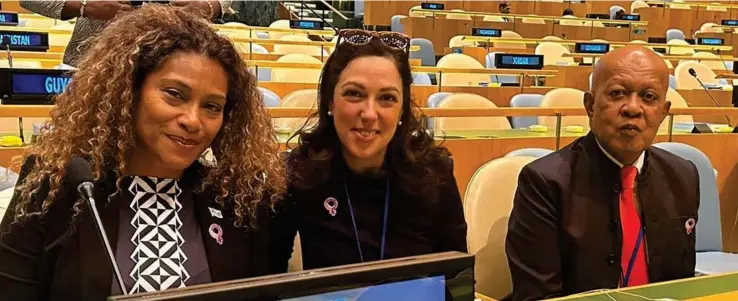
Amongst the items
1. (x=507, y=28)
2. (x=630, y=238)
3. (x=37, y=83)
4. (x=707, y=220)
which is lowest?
(x=707, y=220)

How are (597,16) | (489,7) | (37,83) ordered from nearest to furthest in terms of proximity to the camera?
(37,83) < (597,16) < (489,7)

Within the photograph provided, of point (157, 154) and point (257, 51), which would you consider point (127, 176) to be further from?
point (257, 51)

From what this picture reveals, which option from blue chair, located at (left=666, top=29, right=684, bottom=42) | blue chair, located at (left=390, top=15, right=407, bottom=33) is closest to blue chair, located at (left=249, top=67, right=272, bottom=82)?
blue chair, located at (left=390, top=15, right=407, bottom=33)

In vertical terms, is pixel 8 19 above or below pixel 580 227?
above

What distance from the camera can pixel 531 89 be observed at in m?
6.18

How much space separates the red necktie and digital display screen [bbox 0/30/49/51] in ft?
11.1

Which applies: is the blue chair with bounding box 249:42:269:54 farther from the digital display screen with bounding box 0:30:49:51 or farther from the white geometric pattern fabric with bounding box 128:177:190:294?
the white geometric pattern fabric with bounding box 128:177:190:294

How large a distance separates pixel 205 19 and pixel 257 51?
5.30 m

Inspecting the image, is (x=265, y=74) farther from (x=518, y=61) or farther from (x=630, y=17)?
(x=630, y=17)

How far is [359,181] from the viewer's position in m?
1.80

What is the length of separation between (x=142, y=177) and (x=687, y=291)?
1114mm

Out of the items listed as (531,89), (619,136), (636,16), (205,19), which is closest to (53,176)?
(205,19)

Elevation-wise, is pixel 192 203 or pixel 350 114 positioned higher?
pixel 350 114

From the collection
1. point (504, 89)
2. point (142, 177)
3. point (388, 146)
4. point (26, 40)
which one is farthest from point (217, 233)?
point (504, 89)
